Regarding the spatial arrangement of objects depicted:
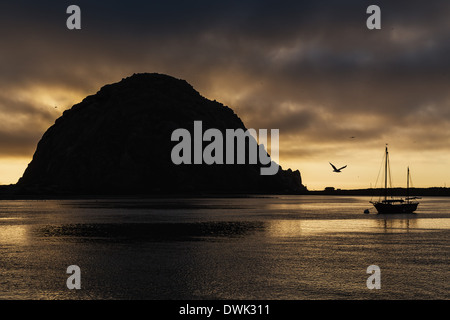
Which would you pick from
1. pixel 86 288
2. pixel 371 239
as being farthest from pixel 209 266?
pixel 371 239

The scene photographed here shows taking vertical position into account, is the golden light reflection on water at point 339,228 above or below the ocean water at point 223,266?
above

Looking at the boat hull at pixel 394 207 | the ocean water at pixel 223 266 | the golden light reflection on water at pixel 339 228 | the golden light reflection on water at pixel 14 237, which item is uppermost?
the boat hull at pixel 394 207

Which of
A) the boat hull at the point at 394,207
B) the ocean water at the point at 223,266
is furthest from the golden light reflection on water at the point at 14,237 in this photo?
the boat hull at the point at 394,207

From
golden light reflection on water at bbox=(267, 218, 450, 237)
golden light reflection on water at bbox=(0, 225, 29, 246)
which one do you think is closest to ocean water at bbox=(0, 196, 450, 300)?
golden light reflection on water at bbox=(0, 225, 29, 246)

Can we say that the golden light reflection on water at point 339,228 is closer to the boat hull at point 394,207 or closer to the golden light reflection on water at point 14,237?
the golden light reflection on water at point 14,237

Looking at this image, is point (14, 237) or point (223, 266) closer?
point (223, 266)

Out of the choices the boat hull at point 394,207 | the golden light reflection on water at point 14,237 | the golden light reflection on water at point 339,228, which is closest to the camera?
the golden light reflection on water at point 14,237

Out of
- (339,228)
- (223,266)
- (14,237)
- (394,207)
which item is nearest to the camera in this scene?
(223,266)

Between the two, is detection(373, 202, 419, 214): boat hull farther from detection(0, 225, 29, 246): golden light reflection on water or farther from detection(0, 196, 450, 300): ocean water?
detection(0, 225, 29, 246): golden light reflection on water

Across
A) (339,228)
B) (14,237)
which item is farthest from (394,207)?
(14,237)

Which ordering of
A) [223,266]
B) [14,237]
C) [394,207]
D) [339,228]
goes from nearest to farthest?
[223,266] → [14,237] → [339,228] → [394,207]

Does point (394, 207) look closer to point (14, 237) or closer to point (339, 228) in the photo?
point (339, 228)

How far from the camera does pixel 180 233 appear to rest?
56.7 meters
